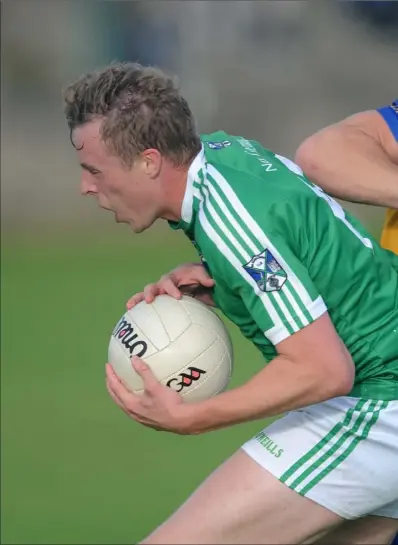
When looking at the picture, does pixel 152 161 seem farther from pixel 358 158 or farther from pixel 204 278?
pixel 358 158

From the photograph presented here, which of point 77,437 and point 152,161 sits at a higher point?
point 152,161

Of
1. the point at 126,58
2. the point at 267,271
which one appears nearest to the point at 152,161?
the point at 267,271

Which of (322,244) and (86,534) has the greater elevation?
(322,244)

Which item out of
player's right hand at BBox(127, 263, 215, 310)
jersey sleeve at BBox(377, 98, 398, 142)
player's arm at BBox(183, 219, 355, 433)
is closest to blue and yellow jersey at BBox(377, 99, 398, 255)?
jersey sleeve at BBox(377, 98, 398, 142)

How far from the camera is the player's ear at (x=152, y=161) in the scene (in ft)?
11.9

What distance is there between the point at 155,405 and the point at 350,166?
1109 millimetres

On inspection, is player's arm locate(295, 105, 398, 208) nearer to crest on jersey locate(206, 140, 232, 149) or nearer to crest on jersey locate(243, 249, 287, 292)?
crest on jersey locate(206, 140, 232, 149)

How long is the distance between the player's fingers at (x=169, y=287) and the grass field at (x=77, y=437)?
200 cm

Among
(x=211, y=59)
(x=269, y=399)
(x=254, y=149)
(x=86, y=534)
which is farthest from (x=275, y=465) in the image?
(x=211, y=59)

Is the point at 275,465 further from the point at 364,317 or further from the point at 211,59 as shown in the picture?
the point at 211,59

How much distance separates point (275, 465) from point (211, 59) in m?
12.4

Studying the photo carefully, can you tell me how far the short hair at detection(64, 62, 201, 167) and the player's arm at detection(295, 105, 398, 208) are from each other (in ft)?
1.95

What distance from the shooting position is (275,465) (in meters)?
3.71

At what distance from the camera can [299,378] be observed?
340 centimetres
